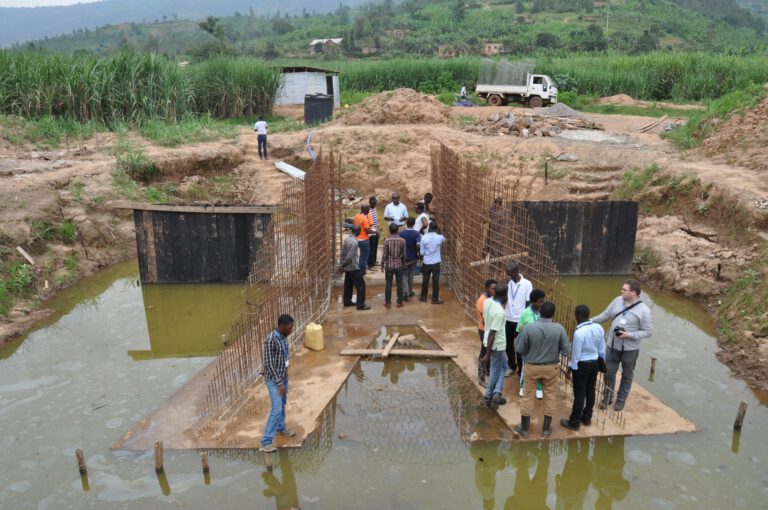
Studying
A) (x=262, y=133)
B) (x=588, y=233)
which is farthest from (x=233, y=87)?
(x=588, y=233)

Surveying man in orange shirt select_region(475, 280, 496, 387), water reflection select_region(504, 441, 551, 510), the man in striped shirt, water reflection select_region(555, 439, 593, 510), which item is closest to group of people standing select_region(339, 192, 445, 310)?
the man in striped shirt

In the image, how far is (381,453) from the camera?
6.66 metres

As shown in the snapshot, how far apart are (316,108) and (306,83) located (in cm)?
682

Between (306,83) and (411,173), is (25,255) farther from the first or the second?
(306,83)

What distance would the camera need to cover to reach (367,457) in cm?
661

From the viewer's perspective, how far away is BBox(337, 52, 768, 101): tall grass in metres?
31.3

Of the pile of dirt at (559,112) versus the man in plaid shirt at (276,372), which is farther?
the pile of dirt at (559,112)

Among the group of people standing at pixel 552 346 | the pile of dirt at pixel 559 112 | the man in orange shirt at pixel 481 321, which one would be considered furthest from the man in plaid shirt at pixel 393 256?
the pile of dirt at pixel 559 112

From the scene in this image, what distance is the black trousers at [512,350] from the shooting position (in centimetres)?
787

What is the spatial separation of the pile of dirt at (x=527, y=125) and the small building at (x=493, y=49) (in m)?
38.1

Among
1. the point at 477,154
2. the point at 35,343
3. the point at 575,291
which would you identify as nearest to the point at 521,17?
the point at 477,154

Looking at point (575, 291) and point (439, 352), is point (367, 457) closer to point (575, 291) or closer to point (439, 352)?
point (439, 352)

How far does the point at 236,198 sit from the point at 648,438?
13.3 metres

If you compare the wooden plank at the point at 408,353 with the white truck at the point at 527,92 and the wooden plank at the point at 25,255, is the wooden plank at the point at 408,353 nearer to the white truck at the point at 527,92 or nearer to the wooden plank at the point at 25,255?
the wooden plank at the point at 25,255
